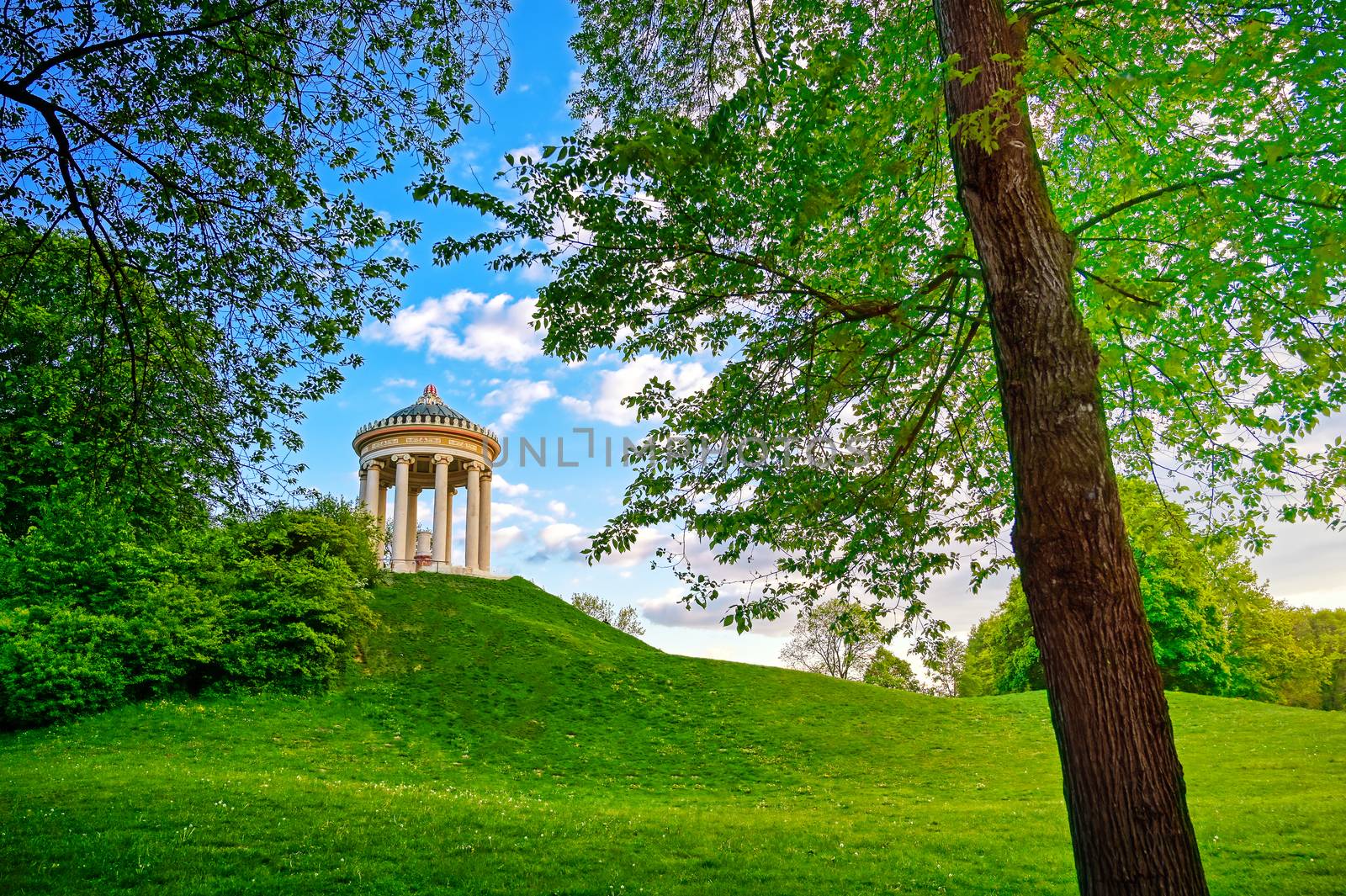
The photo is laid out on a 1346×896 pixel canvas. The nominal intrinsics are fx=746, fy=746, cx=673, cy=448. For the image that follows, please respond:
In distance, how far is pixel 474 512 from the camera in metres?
40.3

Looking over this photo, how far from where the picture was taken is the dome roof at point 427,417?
124 feet

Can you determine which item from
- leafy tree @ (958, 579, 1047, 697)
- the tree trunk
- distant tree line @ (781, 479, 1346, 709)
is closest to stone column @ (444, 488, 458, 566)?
distant tree line @ (781, 479, 1346, 709)

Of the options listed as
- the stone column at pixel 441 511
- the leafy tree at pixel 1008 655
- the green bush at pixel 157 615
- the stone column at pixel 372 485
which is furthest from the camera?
the stone column at pixel 441 511

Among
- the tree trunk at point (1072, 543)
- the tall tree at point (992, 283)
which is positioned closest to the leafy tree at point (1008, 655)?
the tall tree at point (992, 283)

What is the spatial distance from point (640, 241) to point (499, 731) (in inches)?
724

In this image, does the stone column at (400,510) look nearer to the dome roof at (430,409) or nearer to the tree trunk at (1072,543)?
the dome roof at (430,409)

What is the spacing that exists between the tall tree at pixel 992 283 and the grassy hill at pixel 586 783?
169 inches

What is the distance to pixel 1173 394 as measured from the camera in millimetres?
7125

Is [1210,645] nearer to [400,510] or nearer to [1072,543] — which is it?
[1072,543]

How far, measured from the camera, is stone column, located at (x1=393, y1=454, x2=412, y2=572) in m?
37.6

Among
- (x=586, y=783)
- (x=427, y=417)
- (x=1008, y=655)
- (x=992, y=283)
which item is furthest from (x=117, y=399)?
(x=1008, y=655)

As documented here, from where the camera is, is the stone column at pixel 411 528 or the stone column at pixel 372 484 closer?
the stone column at pixel 372 484

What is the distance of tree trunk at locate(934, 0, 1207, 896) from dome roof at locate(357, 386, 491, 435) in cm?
3615

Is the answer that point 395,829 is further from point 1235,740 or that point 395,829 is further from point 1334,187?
point 1235,740
